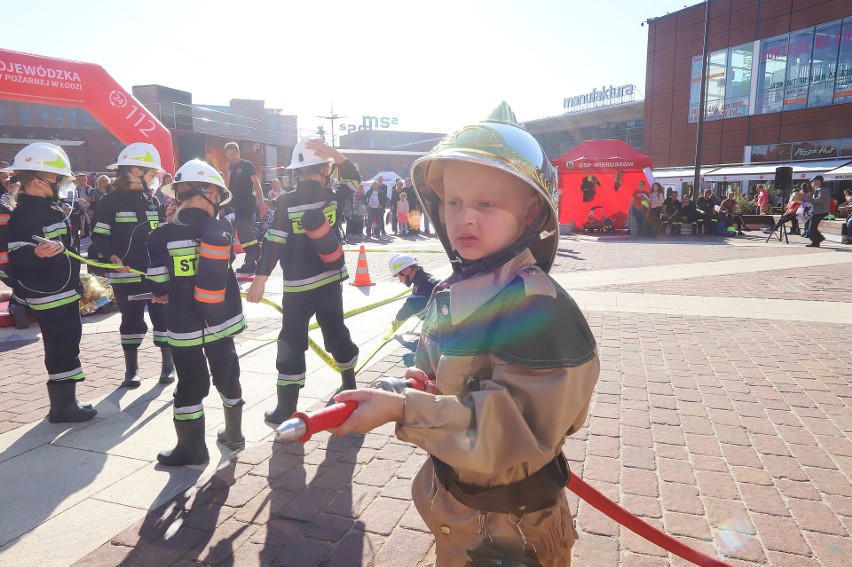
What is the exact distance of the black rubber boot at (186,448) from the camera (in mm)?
3910

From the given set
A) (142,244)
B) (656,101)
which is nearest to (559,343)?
(142,244)

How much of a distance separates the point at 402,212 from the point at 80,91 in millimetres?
11775

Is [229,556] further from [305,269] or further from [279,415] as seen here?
[305,269]

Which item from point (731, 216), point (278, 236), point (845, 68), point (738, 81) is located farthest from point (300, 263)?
point (738, 81)

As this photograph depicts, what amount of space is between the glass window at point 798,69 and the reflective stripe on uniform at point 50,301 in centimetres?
4000

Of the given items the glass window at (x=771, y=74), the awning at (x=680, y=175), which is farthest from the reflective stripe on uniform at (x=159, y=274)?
the glass window at (x=771, y=74)

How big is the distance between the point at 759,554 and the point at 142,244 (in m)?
5.88

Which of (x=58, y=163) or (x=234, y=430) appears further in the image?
(x=58, y=163)

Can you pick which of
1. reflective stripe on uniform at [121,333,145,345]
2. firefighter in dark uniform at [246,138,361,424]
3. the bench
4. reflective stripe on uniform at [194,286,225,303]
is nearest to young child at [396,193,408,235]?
the bench

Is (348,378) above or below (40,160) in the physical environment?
below

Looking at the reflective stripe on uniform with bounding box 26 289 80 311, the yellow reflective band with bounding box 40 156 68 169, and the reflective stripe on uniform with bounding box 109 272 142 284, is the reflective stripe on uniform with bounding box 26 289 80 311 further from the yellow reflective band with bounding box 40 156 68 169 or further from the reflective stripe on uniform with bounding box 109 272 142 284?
the yellow reflective band with bounding box 40 156 68 169

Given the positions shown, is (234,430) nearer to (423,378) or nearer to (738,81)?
(423,378)

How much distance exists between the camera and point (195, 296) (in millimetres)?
3809

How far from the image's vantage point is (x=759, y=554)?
2.88 metres
